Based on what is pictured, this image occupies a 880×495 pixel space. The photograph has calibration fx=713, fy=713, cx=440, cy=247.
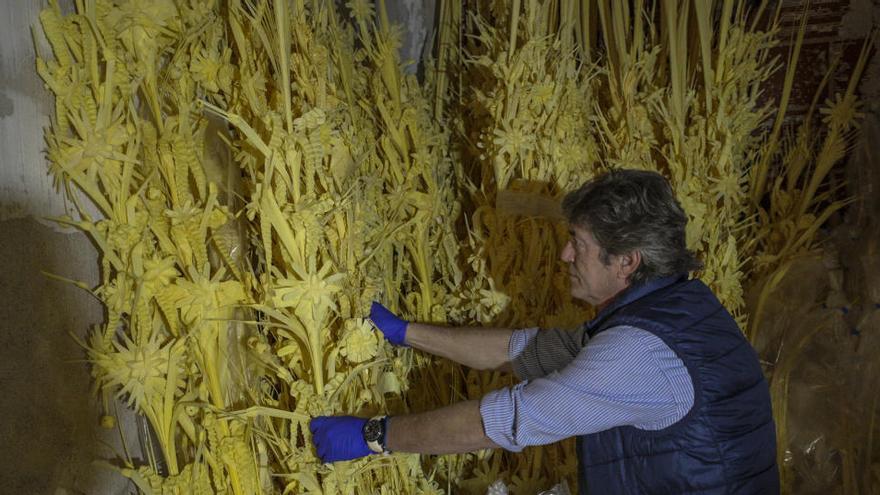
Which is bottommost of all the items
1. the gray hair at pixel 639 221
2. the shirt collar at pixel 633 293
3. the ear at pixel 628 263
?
the shirt collar at pixel 633 293

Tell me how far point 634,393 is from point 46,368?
32.9 inches

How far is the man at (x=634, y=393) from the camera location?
3.45 ft

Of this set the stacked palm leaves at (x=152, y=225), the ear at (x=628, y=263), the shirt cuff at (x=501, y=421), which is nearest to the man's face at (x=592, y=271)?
the ear at (x=628, y=263)

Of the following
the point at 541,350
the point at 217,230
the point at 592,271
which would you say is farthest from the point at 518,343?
the point at 217,230

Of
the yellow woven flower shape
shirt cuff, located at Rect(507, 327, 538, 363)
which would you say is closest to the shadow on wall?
the yellow woven flower shape

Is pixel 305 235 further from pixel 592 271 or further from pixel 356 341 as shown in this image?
pixel 592 271

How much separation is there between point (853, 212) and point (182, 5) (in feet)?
6.74

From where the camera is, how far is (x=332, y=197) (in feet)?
3.56

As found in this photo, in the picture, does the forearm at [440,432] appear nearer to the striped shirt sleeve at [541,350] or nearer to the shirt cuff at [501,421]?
the shirt cuff at [501,421]

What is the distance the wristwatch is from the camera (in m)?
1.08

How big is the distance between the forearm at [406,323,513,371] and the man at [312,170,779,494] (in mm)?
194

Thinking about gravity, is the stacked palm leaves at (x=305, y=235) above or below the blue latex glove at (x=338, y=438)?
above

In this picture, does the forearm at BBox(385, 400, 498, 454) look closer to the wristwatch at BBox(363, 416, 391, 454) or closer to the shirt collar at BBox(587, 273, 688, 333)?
the wristwatch at BBox(363, 416, 391, 454)

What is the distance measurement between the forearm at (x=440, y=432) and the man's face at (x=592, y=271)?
12.9 inches
